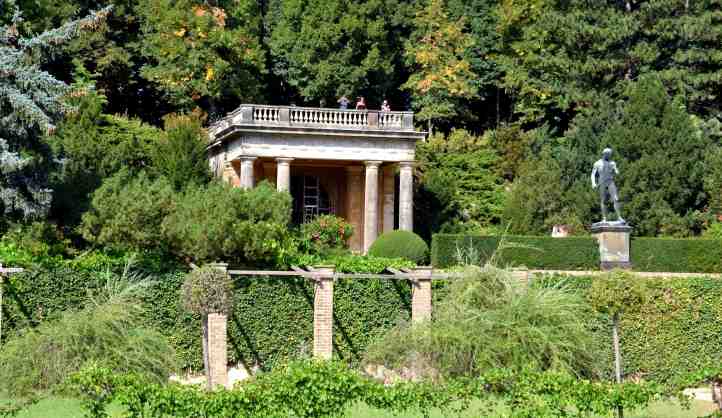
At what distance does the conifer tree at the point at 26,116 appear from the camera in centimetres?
2708

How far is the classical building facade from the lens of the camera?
128 feet

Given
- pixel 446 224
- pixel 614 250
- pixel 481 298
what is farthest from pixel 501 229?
pixel 481 298

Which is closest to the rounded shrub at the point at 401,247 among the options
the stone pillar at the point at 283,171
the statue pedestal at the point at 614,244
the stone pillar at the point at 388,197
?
the stone pillar at the point at 283,171

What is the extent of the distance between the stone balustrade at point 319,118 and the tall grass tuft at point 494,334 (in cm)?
1613

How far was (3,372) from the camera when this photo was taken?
21.4 meters

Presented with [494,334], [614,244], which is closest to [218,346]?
[494,334]

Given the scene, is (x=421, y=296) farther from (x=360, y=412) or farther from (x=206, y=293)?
(x=360, y=412)

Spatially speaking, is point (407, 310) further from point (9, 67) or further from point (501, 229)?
point (501, 229)

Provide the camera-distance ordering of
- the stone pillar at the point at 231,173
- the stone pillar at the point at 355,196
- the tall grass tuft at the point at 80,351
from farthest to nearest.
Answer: the stone pillar at the point at 355,196
the stone pillar at the point at 231,173
the tall grass tuft at the point at 80,351

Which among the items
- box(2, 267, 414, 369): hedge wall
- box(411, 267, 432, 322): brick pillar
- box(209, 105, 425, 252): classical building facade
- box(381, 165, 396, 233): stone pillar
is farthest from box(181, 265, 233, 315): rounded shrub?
Answer: box(381, 165, 396, 233): stone pillar

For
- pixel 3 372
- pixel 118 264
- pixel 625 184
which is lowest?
pixel 3 372

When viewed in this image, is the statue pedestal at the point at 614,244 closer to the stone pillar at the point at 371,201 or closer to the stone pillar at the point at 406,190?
the stone pillar at the point at 406,190

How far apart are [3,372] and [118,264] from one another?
5258mm

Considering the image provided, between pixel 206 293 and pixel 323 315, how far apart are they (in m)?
4.44
